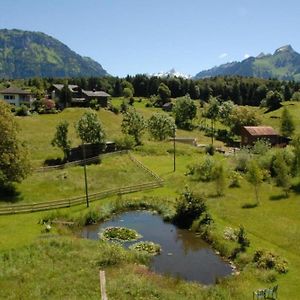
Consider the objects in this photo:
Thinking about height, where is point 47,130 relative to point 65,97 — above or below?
below

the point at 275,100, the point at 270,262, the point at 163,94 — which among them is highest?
the point at 163,94

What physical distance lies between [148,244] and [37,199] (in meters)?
20.0

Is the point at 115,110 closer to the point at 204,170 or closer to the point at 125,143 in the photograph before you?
the point at 125,143

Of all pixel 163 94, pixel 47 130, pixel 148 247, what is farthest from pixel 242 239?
pixel 163 94

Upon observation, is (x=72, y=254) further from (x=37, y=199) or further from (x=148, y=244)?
(x=37, y=199)

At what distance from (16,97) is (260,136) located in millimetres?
71192

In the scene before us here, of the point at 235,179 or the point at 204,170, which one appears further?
the point at 204,170

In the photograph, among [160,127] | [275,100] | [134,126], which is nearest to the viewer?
[134,126]

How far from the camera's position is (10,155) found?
5778cm

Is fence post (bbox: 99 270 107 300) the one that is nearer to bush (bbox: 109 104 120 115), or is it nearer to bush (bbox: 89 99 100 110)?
bush (bbox: 89 99 100 110)

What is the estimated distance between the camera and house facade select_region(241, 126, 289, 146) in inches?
4040

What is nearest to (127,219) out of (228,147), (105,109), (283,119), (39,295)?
(39,295)

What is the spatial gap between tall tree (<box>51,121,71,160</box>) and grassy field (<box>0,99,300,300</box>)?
9.27ft

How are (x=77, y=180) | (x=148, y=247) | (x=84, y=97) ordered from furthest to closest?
(x=84, y=97), (x=77, y=180), (x=148, y=247)
